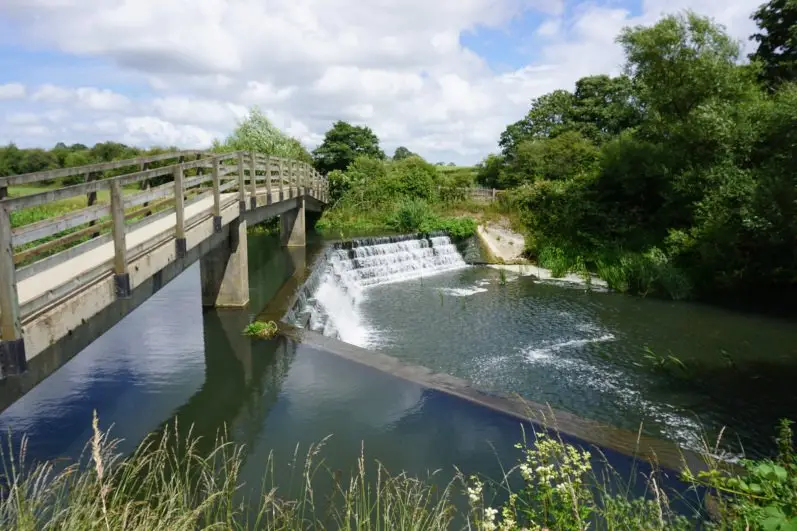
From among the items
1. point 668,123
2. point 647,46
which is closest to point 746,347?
point 668,123

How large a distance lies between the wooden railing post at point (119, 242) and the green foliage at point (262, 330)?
4319 millimetres

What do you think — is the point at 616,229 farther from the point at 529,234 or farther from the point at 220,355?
the point at 220,355

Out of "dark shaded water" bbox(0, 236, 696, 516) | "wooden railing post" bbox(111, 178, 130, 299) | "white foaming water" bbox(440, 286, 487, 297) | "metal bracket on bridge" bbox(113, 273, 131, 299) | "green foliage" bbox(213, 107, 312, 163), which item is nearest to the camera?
"wooden railing post" bbox(111, 178, 130, 299)

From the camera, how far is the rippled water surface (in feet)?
26.0

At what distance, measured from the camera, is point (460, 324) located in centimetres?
1260

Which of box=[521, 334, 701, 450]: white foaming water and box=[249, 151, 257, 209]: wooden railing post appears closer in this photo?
box=[521, 334, 701, 450]: white foaming water

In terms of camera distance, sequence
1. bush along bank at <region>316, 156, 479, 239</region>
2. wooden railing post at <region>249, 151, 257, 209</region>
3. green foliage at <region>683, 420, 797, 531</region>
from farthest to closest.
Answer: bush along bank at <region>316, 156, 479, 239</region> → wooden railing post at <region>249, 151, 257, 209</region> → green foliage at <region>683, 420, 797, 531</region>

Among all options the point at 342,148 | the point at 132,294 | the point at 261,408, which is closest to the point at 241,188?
the point at 132,294

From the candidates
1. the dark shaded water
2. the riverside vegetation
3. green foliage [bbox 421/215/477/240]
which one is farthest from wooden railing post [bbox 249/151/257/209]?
green foliage [bbox 421/215/477/240]

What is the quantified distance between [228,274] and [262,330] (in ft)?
8.43

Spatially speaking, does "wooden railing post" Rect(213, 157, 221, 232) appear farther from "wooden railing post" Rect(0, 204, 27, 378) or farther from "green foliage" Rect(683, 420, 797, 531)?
"green foliage" Rect(683, 420, 797, 531)

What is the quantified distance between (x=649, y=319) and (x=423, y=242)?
951cm

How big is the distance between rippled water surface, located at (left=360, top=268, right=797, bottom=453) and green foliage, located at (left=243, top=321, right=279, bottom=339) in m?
2.19

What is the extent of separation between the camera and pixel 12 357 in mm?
3988
